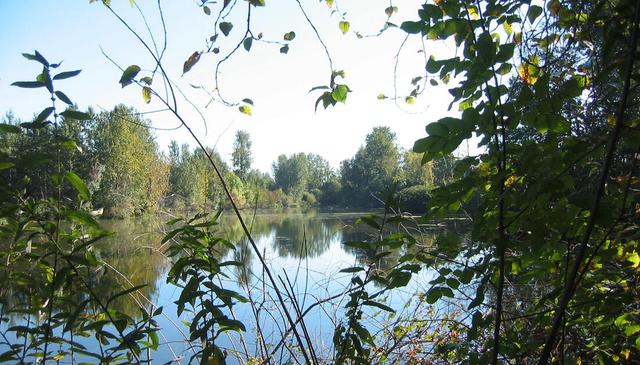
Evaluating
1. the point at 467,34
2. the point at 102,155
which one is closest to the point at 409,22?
the point at 467,34

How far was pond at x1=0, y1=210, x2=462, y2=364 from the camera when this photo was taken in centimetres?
185

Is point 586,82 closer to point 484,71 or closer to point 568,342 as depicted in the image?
point 484,71

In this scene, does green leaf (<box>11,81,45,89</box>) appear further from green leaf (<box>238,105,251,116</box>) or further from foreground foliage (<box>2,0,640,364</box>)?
green leaf (<box>238,105,251,116</box>)

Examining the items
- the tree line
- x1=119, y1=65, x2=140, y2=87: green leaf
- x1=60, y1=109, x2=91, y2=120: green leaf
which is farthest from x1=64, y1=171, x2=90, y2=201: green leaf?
the tree line

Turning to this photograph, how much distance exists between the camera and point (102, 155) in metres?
25.6

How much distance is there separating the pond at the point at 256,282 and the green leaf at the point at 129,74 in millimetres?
466

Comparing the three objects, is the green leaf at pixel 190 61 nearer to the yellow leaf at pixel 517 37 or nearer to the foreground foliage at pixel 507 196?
the foreground foliage at pixel 507 196

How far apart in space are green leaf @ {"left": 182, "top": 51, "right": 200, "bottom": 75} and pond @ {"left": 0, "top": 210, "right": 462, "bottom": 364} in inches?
17.6

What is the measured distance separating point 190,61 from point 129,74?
18 cm

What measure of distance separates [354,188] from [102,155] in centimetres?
1916

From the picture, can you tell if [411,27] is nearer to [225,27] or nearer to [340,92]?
[340,92]

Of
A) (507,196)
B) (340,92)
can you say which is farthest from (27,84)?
(507,196)

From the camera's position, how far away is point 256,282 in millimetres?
2195

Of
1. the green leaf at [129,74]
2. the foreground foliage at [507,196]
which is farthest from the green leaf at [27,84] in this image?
the green leaf at [129,74]
